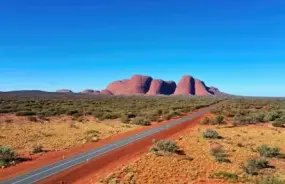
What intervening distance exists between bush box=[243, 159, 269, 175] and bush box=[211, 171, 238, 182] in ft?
4.20

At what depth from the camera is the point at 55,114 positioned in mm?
46562

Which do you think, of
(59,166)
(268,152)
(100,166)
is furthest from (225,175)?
(59,166)

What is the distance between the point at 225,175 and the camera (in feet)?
51.4

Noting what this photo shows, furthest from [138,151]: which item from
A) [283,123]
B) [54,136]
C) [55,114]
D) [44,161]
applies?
[55,114]

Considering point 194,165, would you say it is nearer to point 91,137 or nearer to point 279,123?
point 91,137

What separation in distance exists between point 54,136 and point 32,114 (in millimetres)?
19268

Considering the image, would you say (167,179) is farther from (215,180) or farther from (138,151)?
(138,151)

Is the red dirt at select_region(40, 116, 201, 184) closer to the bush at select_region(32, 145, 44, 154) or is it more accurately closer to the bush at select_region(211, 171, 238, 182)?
the bush at select_region(32, 145, 44, 154)

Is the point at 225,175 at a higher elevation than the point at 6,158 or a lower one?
lower

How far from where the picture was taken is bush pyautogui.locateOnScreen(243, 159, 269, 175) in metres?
16.4

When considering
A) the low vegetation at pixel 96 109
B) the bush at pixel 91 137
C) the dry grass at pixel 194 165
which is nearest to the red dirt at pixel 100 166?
the dry grass at pixel 194 165

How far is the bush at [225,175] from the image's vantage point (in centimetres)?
1518

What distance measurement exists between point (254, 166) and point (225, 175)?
2343 mm

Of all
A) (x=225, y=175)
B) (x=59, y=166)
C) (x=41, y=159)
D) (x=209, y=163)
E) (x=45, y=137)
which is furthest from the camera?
(x=45, y=137)
